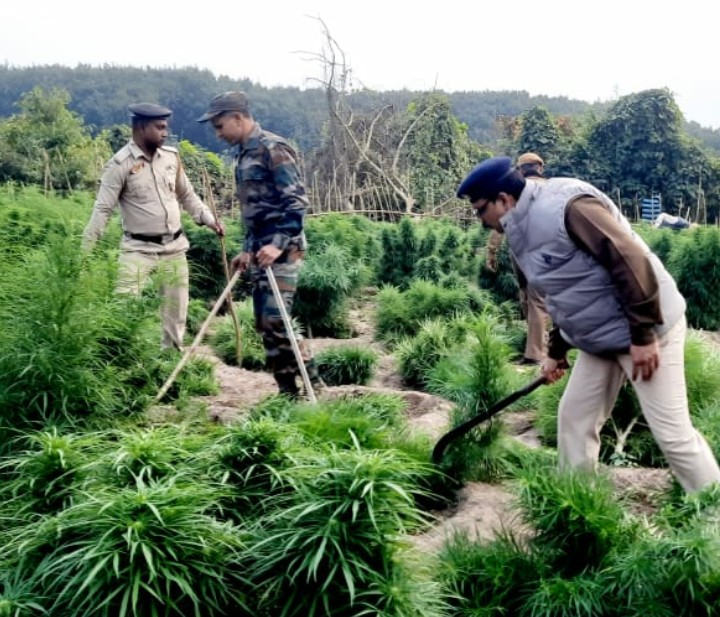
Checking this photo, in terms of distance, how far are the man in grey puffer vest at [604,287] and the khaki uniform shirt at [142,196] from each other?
132 inches

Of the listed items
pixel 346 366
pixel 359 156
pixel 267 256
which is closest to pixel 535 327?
pixel 346 366

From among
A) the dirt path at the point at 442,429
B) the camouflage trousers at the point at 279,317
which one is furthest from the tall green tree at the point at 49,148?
the camouflage trousers at the point at 279,317

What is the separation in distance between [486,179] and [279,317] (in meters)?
2.42

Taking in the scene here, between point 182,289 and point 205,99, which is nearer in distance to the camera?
point 182,289

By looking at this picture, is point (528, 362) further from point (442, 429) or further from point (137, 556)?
point (137, 556)

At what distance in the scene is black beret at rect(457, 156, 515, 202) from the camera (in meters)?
3.57

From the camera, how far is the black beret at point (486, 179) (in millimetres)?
3568

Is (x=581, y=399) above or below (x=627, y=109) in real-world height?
below

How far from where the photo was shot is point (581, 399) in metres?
3.82

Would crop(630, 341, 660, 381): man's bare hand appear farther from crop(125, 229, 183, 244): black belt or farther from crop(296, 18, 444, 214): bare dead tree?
crop(296, 18, 444, 214): bare dead tree

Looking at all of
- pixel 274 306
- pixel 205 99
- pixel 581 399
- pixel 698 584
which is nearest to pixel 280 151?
pixel 274 306

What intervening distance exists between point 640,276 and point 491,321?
71.8 inches

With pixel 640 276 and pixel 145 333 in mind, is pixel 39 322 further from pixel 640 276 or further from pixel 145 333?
pixel 640 276

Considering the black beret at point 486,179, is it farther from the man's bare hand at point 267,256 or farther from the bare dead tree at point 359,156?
the bare dead tree at point 359,156
